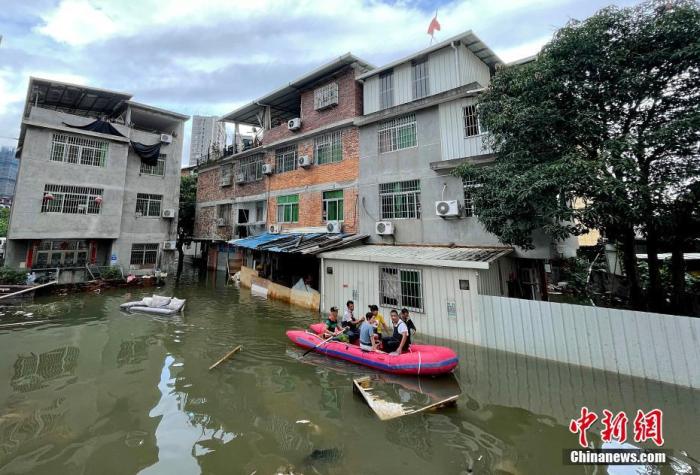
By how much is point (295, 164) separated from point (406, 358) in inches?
551

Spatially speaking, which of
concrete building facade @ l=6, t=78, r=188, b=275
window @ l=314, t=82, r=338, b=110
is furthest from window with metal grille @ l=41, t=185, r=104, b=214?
window @ l=314, t=82, r=338, b=110

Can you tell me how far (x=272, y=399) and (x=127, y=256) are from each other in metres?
18.5

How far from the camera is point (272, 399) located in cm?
645

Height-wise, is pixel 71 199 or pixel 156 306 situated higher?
pixel 71 199

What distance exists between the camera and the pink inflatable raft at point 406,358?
709cm

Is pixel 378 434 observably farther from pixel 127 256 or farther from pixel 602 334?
pixel 127 256

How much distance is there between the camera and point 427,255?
10844 millimetres

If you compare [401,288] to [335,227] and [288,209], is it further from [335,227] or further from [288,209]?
[288,209]

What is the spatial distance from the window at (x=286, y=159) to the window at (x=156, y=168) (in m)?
8.73

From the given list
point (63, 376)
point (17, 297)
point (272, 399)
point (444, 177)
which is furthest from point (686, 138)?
point (17, 297)

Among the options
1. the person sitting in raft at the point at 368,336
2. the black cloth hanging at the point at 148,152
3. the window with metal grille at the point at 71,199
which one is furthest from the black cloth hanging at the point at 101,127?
the person sitting in raft at the point at 368,336

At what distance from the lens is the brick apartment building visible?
1567 cm

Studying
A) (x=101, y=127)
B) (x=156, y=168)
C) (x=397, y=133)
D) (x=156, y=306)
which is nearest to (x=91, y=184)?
(x=101, y=127)

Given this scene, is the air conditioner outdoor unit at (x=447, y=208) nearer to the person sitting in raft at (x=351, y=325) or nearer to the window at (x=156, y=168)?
the person sitting in raft at (x=351, y=325)
